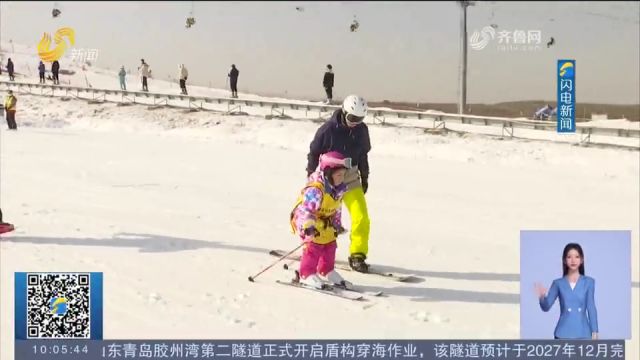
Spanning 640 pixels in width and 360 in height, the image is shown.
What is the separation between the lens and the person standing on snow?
5938 millimetres

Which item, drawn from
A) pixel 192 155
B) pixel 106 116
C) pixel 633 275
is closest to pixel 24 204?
pixel 192 155

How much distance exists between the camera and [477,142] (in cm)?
1755

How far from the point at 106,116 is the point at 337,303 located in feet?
76.1

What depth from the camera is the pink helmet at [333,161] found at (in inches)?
228

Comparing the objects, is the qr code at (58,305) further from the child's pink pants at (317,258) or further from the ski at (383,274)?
the ski at (383,274)

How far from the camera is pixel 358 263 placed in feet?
21.9

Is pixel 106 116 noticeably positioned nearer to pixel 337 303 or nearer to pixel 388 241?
pixel 388 241

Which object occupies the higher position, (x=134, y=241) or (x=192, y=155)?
(x=192, y=155)

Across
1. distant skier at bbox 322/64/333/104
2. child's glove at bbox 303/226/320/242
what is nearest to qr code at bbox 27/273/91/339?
child's glove at bbox 303/226/320/242

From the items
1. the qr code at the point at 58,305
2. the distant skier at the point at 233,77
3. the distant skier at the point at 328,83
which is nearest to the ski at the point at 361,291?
the qr code at the point at 58,305

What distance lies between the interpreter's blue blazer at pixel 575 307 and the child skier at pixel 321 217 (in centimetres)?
201

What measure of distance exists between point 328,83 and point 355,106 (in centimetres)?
1736

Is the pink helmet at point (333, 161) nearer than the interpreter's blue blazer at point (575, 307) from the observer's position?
No

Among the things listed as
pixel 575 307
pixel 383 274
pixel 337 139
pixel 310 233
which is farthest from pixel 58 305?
pixel 575 307
